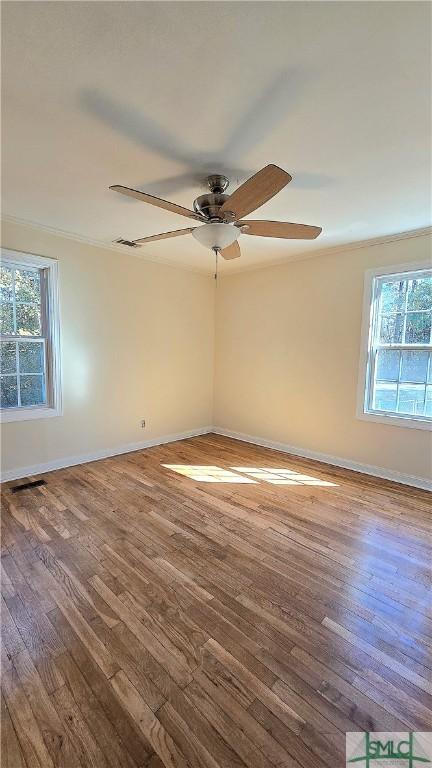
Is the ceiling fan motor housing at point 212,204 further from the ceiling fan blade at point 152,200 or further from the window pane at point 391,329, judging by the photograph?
the window pane at point 391,329

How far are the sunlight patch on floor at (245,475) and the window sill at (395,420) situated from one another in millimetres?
850

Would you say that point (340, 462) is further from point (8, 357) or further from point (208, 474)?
point (8, 357)

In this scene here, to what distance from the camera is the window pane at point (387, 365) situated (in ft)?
11.1

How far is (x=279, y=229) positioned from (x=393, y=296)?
6.04 ft

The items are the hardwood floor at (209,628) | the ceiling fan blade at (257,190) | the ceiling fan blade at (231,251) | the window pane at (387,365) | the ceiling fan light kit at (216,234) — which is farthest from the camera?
the window pane at (387,365)

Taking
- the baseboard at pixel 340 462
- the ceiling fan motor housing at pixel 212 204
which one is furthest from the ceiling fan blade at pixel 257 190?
the baseboard at pixel 340 462

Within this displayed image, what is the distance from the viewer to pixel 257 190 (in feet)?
5.50

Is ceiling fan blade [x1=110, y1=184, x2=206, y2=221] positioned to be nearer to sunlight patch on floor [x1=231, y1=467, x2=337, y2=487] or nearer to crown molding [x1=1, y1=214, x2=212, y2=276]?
crown molding [x1=1, y1=214, x2=212, y2=276]

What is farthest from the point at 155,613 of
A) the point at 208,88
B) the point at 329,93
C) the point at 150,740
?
the point at 329,93

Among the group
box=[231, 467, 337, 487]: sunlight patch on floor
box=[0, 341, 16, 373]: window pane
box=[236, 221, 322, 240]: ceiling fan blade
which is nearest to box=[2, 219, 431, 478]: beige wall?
box=[0, 341, 16, 373]: window pane

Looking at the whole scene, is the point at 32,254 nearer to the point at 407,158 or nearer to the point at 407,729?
the point at 407,158

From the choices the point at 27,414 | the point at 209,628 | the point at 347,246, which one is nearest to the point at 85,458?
the point at 27,414

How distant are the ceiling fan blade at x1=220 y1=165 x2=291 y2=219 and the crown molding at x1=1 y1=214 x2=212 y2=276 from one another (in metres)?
2.17

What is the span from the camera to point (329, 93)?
4.85 ft
